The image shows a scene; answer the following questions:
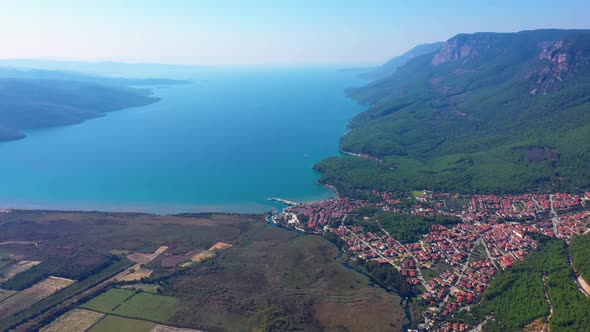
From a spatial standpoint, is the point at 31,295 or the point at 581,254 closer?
the point at 31,295

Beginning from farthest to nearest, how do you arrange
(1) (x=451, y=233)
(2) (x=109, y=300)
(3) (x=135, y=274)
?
(1) (x=451, y=233) < (3) (x=135, y=274) < (2) (x=109, y=300)

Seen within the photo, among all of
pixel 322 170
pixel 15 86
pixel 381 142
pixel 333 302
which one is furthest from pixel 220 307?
pixel 15 86

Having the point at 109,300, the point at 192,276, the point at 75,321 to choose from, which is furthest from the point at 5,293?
the point at 192,276

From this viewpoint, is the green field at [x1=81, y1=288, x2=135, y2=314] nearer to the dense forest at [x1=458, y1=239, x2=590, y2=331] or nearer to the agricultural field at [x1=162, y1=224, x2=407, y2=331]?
the agricultural field at [x1=162, y1=224, x2=407, y2=331]

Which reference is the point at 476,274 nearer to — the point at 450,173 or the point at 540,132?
the point at 450,173

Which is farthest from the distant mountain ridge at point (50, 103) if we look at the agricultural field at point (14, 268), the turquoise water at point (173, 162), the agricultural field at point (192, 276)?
the agricultural field at point (14, 268)

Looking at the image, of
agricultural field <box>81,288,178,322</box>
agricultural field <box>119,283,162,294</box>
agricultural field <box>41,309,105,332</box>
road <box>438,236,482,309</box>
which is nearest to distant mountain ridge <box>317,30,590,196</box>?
road <box>438,236,482,309</box>

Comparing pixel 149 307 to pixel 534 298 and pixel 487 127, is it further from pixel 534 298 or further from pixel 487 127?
pixel 487 127

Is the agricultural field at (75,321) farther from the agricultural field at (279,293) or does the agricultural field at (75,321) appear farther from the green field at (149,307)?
the agricultural field at (279,293)
